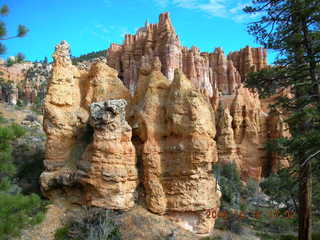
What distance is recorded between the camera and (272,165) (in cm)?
2997

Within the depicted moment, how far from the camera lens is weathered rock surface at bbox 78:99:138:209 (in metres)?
10.2

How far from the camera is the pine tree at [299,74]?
8180 mm

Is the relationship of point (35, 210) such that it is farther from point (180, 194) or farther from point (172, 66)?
point (172, 66)

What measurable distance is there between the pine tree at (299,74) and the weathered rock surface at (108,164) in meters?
4.87

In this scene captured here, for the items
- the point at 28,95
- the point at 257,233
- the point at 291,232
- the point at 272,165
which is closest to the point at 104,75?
the point at 257,233

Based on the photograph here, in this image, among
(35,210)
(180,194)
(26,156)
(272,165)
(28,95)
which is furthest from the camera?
(28,95)

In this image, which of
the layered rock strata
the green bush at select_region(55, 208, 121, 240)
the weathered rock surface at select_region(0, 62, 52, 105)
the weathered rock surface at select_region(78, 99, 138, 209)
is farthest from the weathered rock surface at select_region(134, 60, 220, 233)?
the weathered rock surface at select_region(0, 62, 52, 105)

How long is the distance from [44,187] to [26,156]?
18.7 ft

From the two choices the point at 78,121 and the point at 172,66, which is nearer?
the point at 78,121

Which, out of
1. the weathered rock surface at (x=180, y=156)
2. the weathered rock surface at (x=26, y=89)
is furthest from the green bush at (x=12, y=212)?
the weathered rock surface at (x=26, y=89)

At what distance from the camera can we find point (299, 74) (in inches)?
381

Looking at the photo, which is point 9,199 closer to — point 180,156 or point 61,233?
point 61,233

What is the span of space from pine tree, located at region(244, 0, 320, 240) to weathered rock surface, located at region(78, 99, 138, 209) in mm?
4874

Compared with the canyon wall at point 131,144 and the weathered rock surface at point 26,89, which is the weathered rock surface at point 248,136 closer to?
the canyon wall at point 131,144
